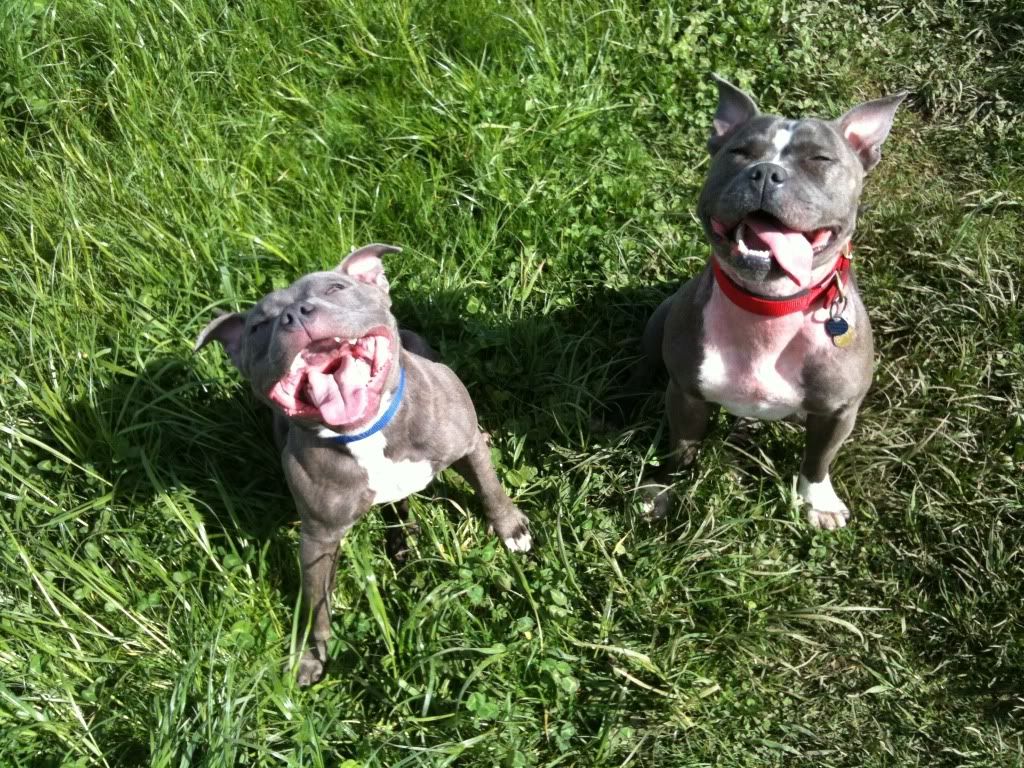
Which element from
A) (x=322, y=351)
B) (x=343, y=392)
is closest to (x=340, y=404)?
(x=343, y=392)

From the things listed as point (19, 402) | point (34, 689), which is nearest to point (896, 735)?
point (34, 689)

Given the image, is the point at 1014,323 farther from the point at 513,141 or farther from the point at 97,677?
the point at 97,677

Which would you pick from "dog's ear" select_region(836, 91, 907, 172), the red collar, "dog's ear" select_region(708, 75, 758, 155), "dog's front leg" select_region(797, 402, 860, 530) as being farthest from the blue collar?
"dog's ear" select_region(836, 91, 907, 172)

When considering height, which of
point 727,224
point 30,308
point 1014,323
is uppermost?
point 727,224

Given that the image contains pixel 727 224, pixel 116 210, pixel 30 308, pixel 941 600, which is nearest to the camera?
pixel 727 224

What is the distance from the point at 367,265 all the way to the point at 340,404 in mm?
658

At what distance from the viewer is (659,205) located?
16.1 feet

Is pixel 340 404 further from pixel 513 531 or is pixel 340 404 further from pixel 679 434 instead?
pixel 679 434

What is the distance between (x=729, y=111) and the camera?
3.42 meters

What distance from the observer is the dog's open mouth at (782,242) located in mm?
2914

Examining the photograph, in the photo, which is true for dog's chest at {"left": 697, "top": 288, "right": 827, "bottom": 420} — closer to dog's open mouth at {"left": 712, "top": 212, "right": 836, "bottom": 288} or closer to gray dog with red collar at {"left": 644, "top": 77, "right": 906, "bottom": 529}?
gray dog with red collar at {"left": 644, "top": 77, "right": 906, "bottom": 529}

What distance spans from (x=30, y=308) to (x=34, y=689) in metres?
1.69

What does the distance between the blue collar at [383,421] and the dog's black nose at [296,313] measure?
0.39 m

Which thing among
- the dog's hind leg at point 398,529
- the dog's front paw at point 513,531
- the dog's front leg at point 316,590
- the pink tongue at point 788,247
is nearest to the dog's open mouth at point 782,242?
the pink tongue at point 788,247
